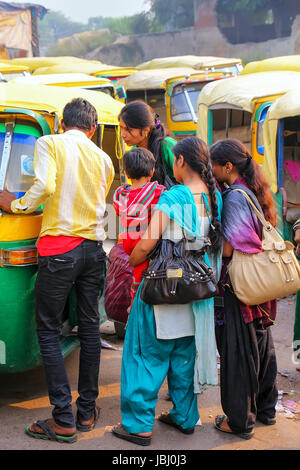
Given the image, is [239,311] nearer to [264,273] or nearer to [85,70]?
[264,273]

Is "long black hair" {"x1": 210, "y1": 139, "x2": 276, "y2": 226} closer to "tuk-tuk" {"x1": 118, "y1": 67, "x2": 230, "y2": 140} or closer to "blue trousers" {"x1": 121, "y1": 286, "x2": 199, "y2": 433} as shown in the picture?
"blue trousers" {"x1": 121, "y1": 286, "x2": 199, "y2": 433}

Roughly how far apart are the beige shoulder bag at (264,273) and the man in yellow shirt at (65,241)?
2.64 feet

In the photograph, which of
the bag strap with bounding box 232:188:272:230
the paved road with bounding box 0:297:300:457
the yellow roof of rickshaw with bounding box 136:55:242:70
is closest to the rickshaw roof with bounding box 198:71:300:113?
the paved road with bounding box 0:297:300:457

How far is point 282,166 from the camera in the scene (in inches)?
286

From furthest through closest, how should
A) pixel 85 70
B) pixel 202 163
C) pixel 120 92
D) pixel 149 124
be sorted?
pixel 85 70
pixel 120 92
pixel 149 124
pixel 202 163

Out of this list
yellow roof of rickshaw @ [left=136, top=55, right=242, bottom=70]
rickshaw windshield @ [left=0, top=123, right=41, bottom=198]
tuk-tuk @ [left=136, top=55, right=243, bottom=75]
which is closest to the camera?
rickshaw windshield @ [left=0, top=123, right=41, bottom=198]

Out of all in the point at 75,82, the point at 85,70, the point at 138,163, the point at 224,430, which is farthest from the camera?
the point at 85,70

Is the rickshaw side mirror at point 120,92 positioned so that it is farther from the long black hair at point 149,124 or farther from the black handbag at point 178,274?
the black handbag at point 178,274

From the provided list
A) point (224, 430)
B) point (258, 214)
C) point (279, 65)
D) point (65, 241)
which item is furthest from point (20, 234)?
point (279, 65)

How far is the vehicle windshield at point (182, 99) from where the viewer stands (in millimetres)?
12680

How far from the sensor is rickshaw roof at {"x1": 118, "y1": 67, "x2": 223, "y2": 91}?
43.4 ft

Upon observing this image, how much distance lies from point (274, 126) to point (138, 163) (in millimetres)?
4272
